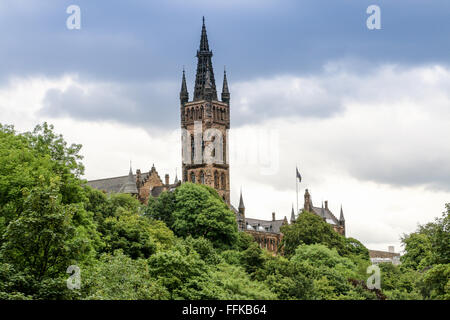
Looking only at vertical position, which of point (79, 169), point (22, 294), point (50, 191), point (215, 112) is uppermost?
point (215, 112)

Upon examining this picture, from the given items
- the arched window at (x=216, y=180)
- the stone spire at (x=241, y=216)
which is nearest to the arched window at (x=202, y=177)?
the arched window at (x=216, y=180)

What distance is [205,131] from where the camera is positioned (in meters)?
170

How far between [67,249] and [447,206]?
31600 mm

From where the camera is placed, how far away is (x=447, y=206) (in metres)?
61.6

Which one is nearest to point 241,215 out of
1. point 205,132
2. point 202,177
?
point 202,177

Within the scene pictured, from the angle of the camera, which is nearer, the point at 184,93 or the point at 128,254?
the point at 128,254

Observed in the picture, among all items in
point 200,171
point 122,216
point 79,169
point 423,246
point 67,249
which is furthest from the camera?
point 200,171

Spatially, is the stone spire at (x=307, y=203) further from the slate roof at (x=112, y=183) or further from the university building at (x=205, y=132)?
the slate roof at (x=112, y=183)

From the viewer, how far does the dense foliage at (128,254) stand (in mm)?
40406

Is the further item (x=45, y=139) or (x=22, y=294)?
(x=45, y=139)

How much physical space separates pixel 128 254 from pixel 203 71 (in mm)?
105322

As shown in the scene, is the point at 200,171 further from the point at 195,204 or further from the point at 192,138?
the point at 195,204

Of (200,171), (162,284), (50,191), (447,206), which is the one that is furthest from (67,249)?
(200,171)

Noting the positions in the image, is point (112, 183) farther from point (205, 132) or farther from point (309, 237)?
point (309, 237)
